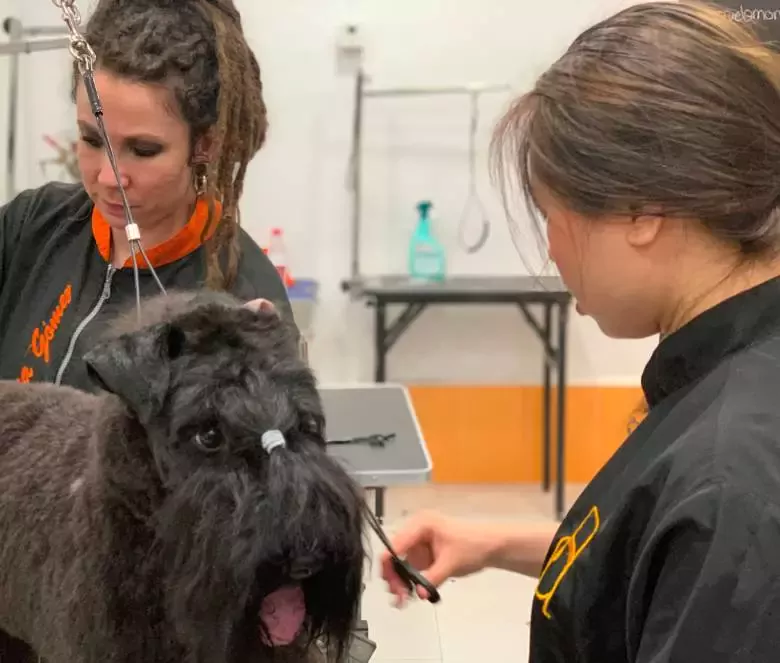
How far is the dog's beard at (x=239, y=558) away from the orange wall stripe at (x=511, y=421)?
310cm

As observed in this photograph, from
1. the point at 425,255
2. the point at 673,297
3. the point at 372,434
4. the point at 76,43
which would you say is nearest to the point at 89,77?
the point at 76,43

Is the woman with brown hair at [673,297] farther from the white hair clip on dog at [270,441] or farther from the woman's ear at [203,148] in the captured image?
the woman's ear at [203,148]

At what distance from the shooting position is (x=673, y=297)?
936mm

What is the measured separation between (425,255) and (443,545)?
285 centimetres

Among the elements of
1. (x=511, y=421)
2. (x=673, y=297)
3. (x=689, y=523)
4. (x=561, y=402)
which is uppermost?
(x=673, y=297)

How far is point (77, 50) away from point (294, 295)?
101 inches

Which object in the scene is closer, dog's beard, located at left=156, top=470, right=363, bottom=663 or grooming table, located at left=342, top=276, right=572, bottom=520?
dog's beard, located at left=156, top=470, right=363, bottom=663

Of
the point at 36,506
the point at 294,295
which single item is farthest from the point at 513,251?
the point at 36,506

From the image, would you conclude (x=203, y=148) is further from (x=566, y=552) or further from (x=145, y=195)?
(x=566, y=552)

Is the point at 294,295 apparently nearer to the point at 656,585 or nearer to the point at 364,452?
the point at 364,452

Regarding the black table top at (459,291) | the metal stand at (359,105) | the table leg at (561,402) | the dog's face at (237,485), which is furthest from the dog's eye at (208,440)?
the metal stand at (359,105)

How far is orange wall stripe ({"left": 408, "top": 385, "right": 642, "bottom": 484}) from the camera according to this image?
425 cm

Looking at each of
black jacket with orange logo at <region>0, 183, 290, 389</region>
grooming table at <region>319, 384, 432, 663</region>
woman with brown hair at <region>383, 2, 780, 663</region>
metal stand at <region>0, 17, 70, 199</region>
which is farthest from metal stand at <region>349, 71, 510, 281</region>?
woman with brown hair at <region>383, 2, 780, 663</region>

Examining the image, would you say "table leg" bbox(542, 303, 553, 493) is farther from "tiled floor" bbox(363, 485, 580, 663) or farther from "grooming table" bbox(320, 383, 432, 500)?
"grooming table" bbox(320, 383, 432, 500)
